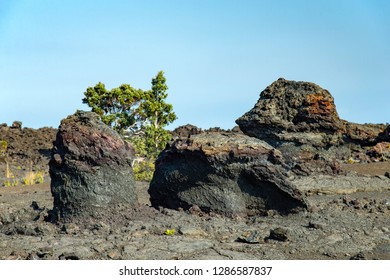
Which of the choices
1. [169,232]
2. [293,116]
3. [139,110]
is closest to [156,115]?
[139,110]

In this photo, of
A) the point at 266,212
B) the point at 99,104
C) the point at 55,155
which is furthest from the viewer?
the point at 99,104

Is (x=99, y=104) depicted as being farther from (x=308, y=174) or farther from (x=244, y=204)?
(x=244, y=204)

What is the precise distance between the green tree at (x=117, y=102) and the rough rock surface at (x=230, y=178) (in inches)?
669

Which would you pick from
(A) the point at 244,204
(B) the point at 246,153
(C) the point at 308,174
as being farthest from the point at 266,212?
(C) the point at 308,174

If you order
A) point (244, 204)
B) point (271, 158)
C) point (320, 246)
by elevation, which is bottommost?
point (320, 246)

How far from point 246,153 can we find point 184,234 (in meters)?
2.36

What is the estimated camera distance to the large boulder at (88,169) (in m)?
10.3

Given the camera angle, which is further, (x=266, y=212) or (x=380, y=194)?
(x=380, y=194)

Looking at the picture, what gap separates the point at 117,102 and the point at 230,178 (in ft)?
60.5

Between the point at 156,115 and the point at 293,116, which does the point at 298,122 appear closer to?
the point at 293,116

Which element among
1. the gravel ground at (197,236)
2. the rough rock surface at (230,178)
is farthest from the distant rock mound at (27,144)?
the gravel ground at (197,236)

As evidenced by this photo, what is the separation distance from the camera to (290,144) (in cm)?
2175

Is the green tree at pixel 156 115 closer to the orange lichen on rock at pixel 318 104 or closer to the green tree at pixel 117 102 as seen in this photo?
the green tree at pixel 117 102

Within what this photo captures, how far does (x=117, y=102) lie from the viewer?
28781 mm
